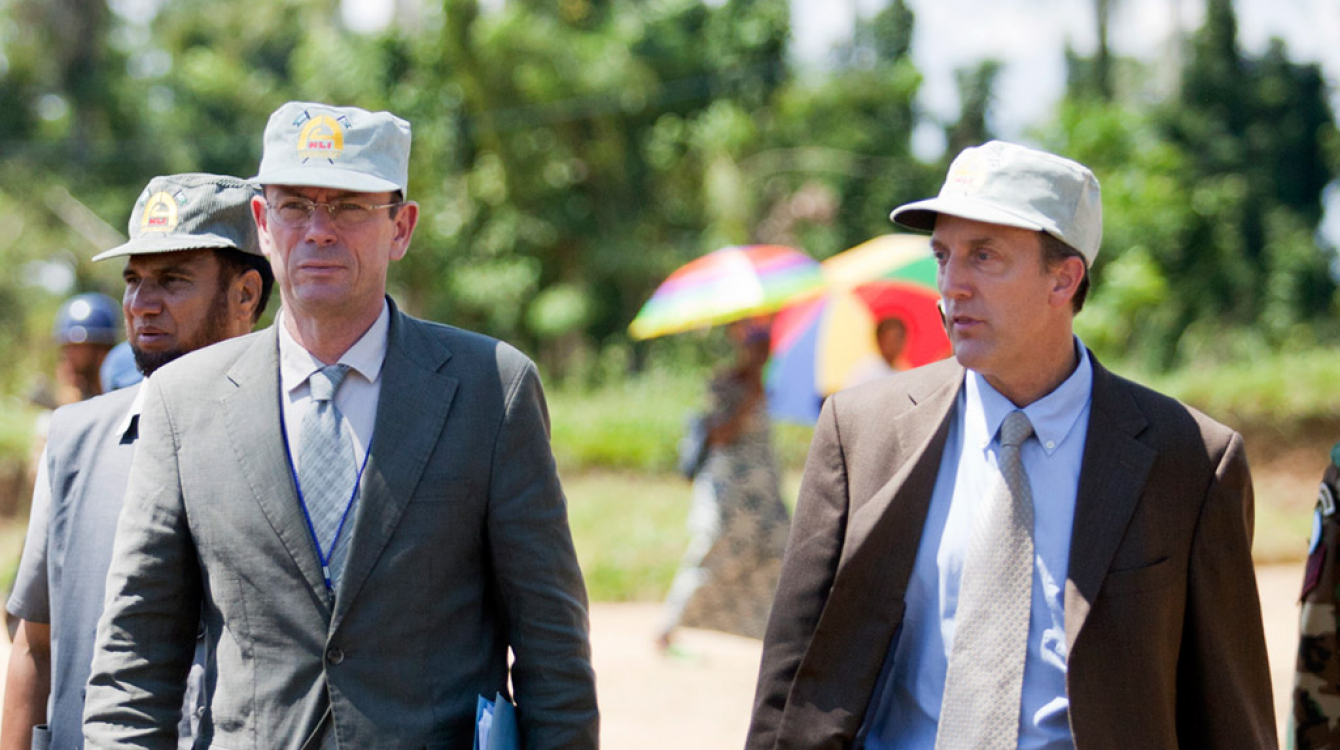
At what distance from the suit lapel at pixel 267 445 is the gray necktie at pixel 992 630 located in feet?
4.16

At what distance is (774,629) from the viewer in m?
3.03

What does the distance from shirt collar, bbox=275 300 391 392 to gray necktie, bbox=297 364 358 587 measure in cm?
2

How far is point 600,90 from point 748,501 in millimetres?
16698

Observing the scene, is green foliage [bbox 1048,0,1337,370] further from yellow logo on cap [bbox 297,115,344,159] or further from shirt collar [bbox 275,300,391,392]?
yellow logo on cap [bbox 297,115,344,159]

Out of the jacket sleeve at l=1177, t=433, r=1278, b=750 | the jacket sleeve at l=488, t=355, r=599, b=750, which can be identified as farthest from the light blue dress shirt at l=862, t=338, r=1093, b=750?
the jacket sleeve at l=488, t=355, r=599, b=750

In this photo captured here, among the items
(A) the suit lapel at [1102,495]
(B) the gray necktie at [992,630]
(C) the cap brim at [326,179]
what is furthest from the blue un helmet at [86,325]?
(A) the suit lapel at [1102,495]

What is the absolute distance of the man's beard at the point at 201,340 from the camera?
11.3ft

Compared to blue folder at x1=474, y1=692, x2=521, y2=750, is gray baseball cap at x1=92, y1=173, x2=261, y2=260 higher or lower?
higher

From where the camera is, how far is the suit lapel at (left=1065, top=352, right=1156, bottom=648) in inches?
109

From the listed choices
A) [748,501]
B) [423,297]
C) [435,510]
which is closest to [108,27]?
[423,297]

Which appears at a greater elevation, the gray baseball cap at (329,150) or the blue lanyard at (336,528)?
the gray baseball cap at (329,150)

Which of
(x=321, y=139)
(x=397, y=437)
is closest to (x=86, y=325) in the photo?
(x=321, y=139)

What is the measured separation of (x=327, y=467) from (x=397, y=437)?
0.15 metres

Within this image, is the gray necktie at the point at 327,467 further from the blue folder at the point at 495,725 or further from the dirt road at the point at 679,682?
the dirt road at the point at 679,682
